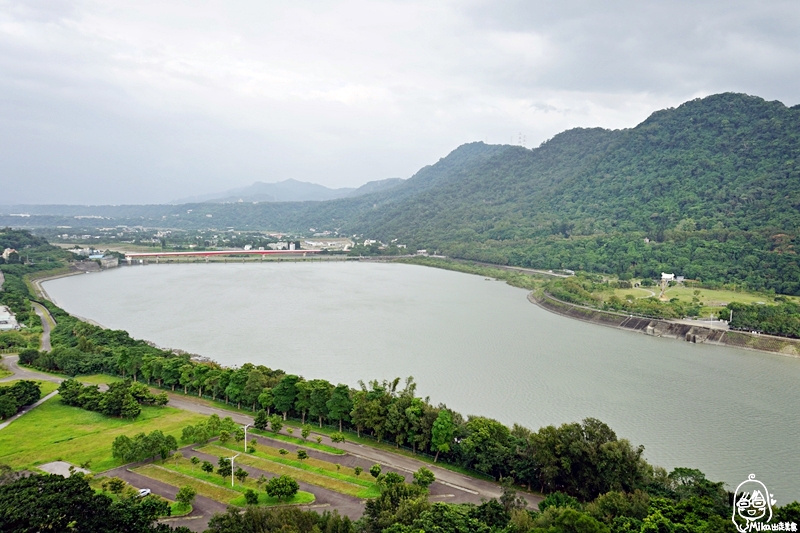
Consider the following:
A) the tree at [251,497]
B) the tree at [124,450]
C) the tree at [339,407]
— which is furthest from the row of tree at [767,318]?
the tree at [124,450]

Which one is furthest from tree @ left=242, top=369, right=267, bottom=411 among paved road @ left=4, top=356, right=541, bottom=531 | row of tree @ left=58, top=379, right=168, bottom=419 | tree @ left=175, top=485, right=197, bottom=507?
tree @ left=175, top=485, right=197, bottom=507

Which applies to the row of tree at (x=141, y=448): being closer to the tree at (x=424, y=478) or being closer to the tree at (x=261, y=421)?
the tree at (x=261, y=421)

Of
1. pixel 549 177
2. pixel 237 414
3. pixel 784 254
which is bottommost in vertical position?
pixel 237 414

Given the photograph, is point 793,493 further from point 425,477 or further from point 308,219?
point 308,219

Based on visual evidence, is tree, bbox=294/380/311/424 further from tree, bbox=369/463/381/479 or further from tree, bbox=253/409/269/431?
tree, bbox=369/463/381/479

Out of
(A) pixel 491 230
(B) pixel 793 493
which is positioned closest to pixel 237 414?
(B) pixel 793 493
